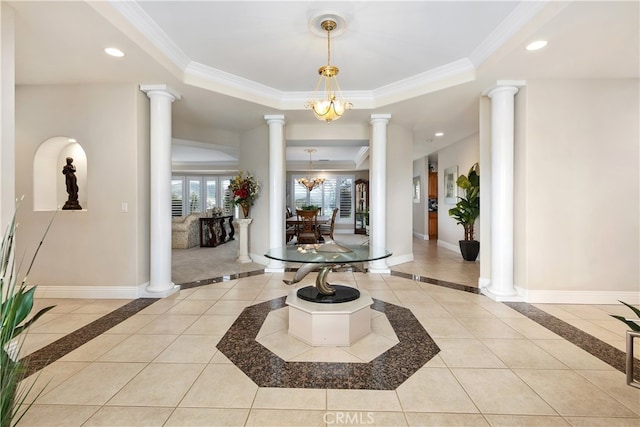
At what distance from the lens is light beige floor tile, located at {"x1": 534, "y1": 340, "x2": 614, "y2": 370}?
83.8 inches

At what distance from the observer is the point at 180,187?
39.8ft

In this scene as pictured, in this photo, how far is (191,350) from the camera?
92.9 inches

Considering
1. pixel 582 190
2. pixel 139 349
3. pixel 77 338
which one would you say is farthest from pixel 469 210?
pixel 77 338

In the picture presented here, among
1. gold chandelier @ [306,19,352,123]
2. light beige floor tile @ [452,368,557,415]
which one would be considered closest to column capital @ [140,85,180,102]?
gold chandelier @ [306,19,352,123]

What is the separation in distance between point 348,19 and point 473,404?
10.3ft

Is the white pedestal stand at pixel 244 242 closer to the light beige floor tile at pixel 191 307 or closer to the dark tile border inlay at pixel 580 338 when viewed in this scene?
the light beige floor tile at pixel 191 307

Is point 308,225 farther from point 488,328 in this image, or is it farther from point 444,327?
point 488,328

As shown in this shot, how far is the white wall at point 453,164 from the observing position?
6267 mm

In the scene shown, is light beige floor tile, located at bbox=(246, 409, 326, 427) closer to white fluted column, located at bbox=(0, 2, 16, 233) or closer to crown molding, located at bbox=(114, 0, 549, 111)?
white fluted column, located at bbox=(0, 2, 16, 233)

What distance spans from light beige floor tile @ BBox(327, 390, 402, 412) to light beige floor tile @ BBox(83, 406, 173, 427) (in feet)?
3.13

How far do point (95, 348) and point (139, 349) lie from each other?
0.37 meters

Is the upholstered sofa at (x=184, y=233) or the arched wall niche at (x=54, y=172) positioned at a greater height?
the arched wall niche at (x=54, y=172)

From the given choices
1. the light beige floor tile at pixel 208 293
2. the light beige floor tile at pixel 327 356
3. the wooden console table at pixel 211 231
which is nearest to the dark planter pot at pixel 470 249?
the light beige floor tile at pixel 327 356

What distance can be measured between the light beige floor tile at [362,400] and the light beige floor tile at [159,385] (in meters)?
0.95
